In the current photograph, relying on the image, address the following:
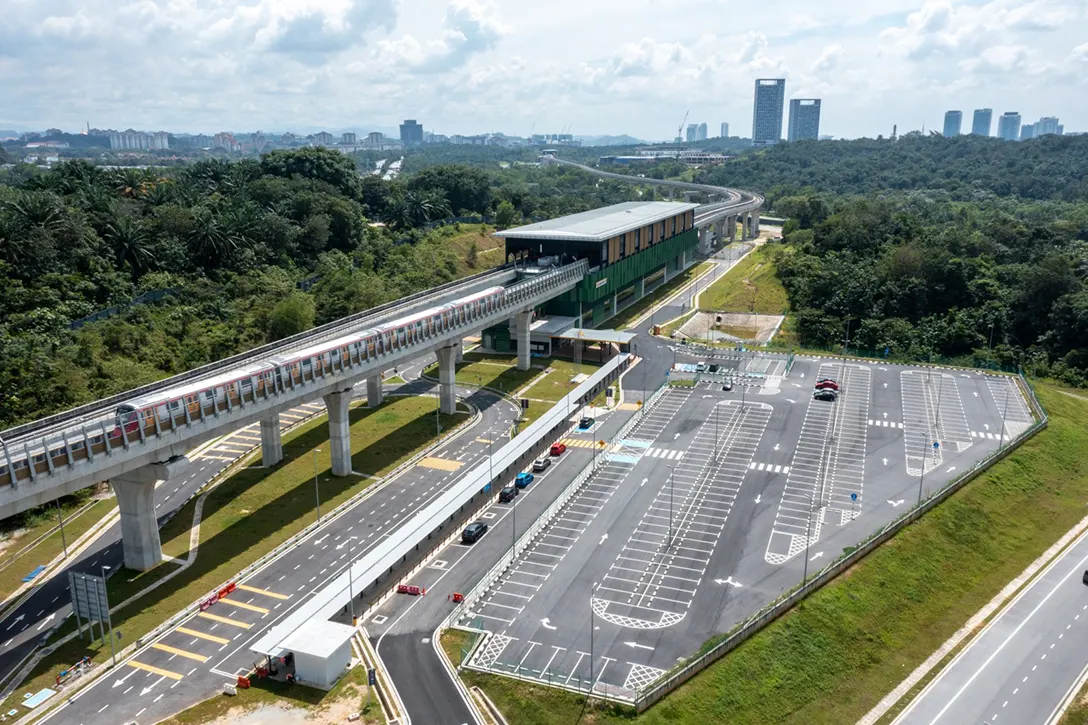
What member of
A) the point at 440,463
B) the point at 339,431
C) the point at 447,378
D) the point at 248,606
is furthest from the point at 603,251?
the point at 248,606

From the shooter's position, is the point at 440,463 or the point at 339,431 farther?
the point at 440,463

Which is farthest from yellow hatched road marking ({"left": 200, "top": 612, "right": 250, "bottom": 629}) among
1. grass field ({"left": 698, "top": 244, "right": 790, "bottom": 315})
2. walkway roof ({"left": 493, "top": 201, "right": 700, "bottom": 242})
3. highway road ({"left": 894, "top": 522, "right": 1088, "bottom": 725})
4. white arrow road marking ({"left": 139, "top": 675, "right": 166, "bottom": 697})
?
grass field ({"left": 698, "top": 244, "right": 790, "bottom": 315})

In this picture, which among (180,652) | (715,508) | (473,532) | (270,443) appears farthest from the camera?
(270,443)

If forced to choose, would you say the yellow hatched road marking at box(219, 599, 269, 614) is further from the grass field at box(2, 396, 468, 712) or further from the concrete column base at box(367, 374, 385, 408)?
the concrete column base at box(367, 374, 385, 408)

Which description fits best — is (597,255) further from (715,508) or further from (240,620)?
(240,620)

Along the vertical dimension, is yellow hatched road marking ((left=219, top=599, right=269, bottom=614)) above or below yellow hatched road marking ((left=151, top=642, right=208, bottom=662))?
below
